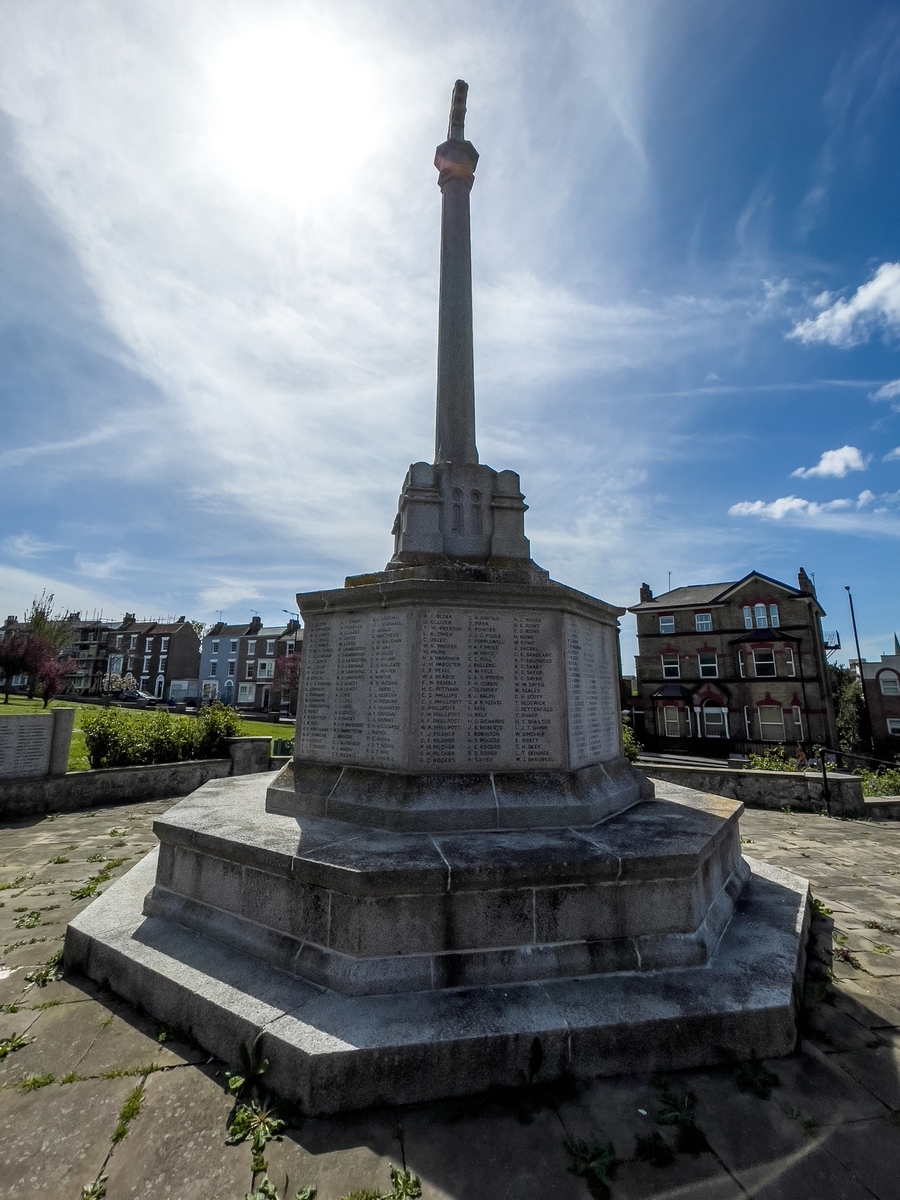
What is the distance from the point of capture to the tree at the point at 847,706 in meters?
48.8

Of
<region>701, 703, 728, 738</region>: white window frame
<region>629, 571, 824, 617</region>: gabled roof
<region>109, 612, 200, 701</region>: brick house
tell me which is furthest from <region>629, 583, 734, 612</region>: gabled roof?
<region>109, 612, 200, 701</region>: brick house

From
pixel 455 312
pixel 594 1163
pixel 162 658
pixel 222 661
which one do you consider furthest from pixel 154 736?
pixel 162 658

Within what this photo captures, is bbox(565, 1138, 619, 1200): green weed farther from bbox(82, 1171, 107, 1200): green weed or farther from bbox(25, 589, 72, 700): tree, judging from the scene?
bbox(25, 589, 72, 700): tree

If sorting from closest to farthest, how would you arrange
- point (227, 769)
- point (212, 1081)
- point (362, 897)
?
point (212, 1081) < point (362, 897) < point (227, 769)

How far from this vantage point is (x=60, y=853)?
299 inches

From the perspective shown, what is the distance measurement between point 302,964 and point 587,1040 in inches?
73.5

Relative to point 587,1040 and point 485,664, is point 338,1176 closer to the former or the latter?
point 587,1040

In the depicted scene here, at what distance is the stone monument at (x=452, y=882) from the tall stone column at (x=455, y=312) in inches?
33.1

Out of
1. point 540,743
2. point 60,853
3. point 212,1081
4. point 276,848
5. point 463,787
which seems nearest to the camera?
point 212,1081

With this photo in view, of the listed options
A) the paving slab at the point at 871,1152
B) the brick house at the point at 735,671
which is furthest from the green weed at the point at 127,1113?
the brick house at the point at 735,671

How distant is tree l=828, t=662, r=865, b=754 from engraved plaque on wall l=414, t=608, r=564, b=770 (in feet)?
178

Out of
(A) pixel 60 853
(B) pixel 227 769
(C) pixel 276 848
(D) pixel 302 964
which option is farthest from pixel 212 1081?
(B) pixel 227 769

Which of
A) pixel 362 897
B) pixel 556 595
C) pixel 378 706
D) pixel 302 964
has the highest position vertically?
pixel 556 595

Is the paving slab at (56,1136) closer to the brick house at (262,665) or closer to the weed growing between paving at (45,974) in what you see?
the weed growing between paving at (45,974)
